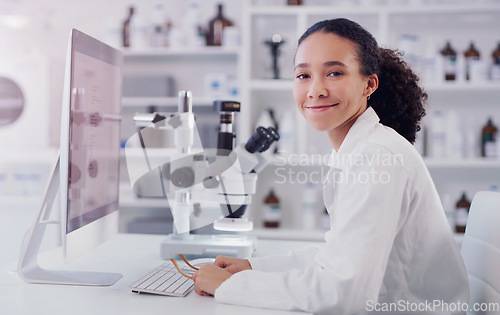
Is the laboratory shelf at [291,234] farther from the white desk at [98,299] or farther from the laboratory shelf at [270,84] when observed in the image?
the white desk at [98,299]

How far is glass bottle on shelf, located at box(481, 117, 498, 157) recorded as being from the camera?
2467 millimetres

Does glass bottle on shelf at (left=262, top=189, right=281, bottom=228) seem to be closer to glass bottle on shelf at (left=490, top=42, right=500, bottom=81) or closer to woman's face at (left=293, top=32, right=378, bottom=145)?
glass bottle on shelf at (left=490, top=42, right=500, bottom=81)

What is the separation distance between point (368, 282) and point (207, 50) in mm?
2017

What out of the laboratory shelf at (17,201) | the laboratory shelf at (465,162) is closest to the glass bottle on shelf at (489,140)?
the laboratory shelf at (465,162)

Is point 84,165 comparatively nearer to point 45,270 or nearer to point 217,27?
point 45,270

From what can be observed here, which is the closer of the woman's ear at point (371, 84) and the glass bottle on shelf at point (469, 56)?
the woman's ear at point (371, 84)

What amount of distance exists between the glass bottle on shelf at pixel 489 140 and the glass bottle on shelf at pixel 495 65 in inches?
9.1

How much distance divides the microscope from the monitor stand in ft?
0.73

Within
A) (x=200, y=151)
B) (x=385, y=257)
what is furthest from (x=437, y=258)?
(x=200, y=151)

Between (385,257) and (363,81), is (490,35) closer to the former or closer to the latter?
(363,81)

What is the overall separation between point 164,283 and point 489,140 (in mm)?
2150

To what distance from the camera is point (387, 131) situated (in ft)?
3.27

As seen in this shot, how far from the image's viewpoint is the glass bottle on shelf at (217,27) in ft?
8.79

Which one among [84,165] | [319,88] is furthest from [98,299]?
[319,88]
